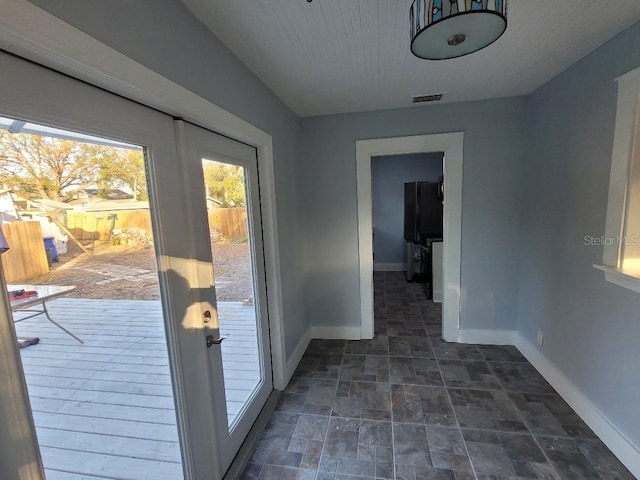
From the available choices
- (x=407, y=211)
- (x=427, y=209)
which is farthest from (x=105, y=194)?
(x=407, y=211)

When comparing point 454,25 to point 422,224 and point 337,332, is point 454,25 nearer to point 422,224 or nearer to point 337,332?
point 337,332

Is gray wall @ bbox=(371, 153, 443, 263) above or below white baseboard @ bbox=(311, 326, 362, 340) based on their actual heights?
above

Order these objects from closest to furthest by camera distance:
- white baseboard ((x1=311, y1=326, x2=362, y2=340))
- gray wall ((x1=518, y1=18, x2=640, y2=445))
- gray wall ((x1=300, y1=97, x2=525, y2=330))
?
gray wall ((x1=518, y1=18, x2=640, y2=445)) < gray wall ((x1=300, y1=97, x2=525, y2=330)) < white baseboard ((x1=311, y1=326, x2=362, y2=340))

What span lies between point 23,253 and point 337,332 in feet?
9.32

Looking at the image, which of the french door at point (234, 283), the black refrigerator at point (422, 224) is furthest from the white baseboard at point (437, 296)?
the french door at point (234, 283)

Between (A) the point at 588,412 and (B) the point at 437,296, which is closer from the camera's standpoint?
(A) the point at 588,412

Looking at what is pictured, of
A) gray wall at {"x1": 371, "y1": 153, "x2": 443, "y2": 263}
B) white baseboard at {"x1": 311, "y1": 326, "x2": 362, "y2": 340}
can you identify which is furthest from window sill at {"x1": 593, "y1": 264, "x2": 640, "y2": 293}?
gray wall at {"x1": 371, "y1": 153, "x2": 443, "y2": 263}

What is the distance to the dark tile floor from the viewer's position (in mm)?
1647

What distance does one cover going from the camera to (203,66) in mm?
1395

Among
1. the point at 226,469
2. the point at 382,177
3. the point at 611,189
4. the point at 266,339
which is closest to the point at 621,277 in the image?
the point at 611,189

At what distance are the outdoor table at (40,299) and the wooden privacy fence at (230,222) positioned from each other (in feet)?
2.49

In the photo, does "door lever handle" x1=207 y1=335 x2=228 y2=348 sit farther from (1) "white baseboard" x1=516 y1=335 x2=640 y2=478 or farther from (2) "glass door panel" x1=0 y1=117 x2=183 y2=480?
(1) "white baseboard" x1=516 y1=335 x2=640 y2=478

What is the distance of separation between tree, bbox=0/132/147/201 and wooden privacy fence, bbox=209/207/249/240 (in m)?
0.49

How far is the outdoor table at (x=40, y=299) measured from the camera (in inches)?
29.9
